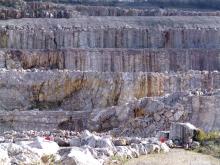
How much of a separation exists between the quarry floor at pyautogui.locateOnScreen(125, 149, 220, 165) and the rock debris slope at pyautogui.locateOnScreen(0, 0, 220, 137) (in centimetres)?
661

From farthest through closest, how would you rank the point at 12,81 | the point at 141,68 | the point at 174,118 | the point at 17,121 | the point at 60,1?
the point at 60,1 → the point at 141,68 → the point at 12,81 → the point at 17,121 → the point at 174,118

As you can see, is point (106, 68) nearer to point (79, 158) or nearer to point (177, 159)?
point (177, 159)

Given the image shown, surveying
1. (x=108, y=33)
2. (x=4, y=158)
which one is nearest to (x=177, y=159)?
(x=4, y=158)

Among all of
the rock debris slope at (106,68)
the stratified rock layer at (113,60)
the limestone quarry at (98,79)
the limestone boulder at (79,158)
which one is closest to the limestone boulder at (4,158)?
the limestone quarry at (98,79)

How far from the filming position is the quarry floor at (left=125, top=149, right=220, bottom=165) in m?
16.5

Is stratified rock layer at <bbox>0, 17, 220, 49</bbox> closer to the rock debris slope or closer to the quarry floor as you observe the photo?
the rock debris slope

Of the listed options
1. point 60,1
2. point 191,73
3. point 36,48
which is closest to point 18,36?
point 36,48

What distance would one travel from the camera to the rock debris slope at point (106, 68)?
26.5 metres

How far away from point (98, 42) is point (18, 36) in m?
5.08

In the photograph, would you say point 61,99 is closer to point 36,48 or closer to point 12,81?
point 12,81

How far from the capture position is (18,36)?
47.0 meters

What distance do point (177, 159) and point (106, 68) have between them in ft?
84.4

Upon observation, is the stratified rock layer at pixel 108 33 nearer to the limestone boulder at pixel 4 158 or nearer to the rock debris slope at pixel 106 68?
the rock debris slope at pixel 106 68

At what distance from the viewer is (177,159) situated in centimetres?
1706
